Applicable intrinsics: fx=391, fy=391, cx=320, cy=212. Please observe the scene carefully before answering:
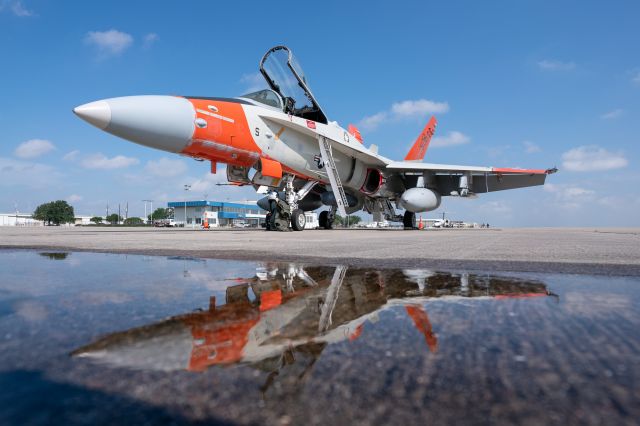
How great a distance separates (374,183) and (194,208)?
2133 inches

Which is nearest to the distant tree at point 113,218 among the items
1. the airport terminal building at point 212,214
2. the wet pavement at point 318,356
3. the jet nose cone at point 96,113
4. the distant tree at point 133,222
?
the distant tree at point 133,222

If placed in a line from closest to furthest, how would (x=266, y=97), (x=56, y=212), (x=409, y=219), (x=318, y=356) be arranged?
(x=318, y=356), (x=266, y=97), (x=409, y=219), (x=56, y=212)

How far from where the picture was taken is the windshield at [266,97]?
10727 mm

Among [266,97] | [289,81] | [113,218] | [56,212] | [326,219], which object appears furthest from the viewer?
[113,218]

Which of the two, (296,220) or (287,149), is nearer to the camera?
(287,149)

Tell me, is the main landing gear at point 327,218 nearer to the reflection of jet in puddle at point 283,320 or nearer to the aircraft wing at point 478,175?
the aircraft wing at point 478,175

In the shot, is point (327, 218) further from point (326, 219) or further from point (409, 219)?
point (409, 219)

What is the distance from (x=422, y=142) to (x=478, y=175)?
4748mm

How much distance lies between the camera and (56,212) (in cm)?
7200

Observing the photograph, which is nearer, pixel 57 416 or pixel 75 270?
pixel 57 416

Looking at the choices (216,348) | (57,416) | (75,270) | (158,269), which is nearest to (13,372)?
(57,416)

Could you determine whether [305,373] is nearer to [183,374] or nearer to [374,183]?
[183,374]

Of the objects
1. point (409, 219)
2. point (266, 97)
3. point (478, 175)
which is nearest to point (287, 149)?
point (266, 97)

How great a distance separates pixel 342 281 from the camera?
2061mm
